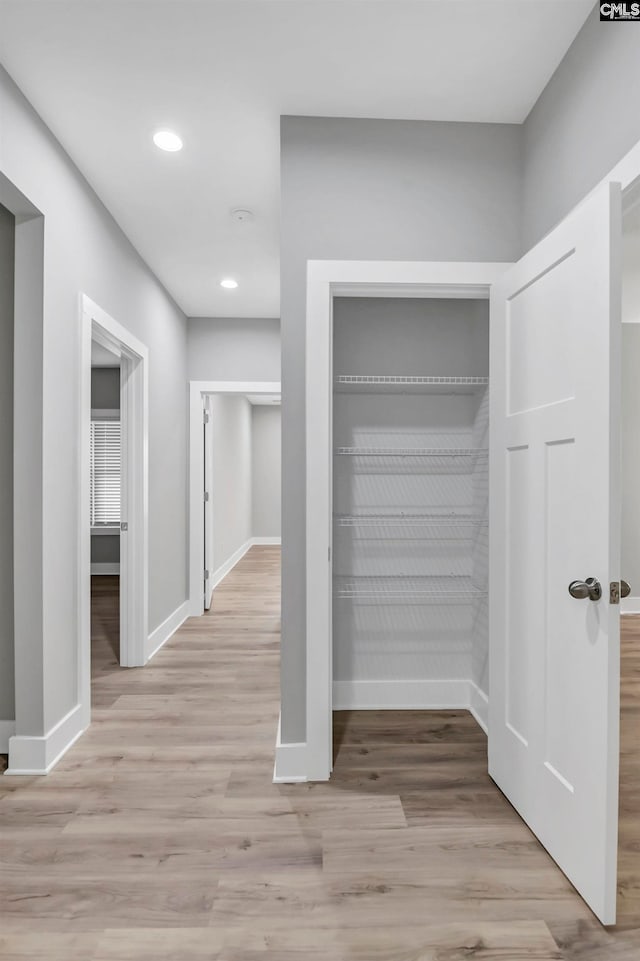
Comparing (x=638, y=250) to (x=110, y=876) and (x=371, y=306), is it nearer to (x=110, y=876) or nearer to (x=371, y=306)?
(x=371, y=306)

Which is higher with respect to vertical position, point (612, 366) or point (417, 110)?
point (417, 110)

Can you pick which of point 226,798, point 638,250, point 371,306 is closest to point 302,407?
point 371,306

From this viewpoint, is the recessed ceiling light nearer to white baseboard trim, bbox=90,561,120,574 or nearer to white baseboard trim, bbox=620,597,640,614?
white baseboard trim, bbox=620,597,640,614

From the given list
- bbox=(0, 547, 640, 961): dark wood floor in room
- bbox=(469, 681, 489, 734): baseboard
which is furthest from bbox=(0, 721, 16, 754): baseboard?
bbox=(469, 681, 489, 734): baseboard

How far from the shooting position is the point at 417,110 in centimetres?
232

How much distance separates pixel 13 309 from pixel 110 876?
2202 millimetres

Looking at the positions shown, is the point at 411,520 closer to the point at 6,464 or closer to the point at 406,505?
the point at 406,505

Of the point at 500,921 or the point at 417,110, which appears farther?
the point at 417,110

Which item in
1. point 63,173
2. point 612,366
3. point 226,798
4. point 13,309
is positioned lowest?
point 226,798

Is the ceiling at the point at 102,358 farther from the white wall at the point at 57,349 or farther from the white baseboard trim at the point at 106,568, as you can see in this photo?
the white wall at the point at 57,349

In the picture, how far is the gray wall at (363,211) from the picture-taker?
2332mm

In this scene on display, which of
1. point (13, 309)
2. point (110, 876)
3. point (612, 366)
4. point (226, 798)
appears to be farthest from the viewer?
point (13, 309)

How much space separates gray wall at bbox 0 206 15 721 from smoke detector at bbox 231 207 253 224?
1.16 m

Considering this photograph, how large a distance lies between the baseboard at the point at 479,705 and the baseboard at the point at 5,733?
213 centimetres
